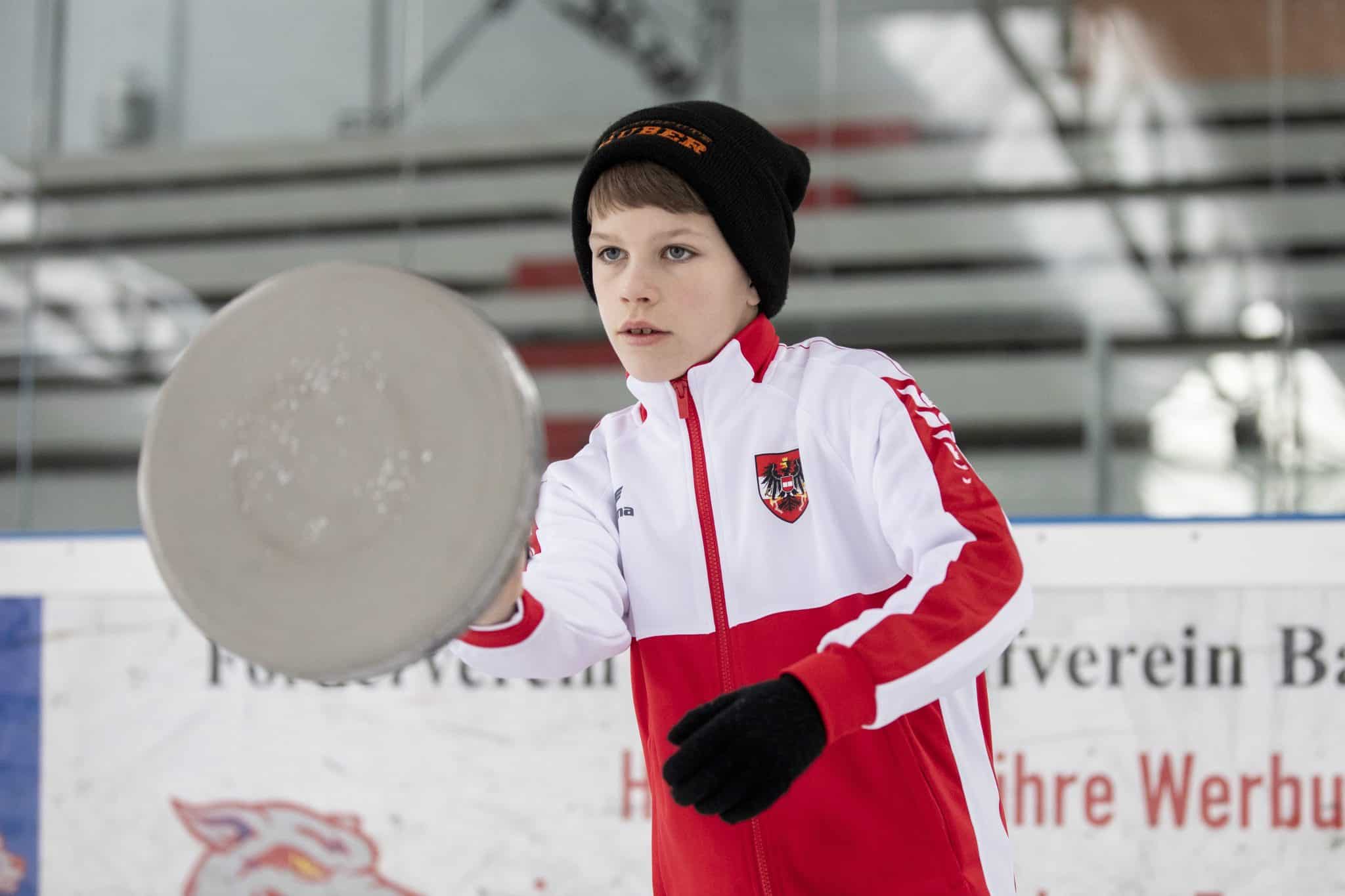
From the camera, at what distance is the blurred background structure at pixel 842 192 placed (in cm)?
311

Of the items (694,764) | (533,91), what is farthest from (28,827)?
(533,91)

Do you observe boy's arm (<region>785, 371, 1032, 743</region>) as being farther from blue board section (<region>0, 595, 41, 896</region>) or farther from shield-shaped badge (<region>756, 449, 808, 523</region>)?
blue board section (<region>0, 595, 41, 896</region>)

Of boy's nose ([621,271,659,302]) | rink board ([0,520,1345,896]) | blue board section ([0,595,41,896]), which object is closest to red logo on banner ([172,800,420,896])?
rink board ([0,520,1345,896])

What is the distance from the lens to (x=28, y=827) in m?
2.19

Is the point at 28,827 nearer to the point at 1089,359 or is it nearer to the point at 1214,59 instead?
the point at 1089,359

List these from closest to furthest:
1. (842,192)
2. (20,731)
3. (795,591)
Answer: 1. (795,591)
2. (20,731)
3. (842,192)

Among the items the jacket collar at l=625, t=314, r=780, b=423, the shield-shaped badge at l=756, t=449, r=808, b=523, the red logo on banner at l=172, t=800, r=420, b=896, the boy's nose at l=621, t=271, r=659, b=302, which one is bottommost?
the red logo on banner at l=172, t=800, r=420, b=896

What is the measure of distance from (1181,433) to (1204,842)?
1.46 metres

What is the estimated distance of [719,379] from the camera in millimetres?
1058

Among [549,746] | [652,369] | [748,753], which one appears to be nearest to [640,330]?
[652,369]

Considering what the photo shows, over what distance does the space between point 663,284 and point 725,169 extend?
102mm

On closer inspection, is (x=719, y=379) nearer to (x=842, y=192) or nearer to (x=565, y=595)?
(x=565, y=595)

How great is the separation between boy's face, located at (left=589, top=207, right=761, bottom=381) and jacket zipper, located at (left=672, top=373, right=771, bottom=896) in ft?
0.09

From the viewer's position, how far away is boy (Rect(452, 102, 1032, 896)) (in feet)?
3.09
